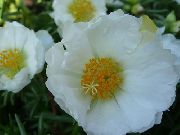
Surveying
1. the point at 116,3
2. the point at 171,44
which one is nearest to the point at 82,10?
the point at 116,3

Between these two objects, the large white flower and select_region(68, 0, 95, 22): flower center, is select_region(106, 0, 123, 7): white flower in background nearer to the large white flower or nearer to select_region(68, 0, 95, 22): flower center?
select_region(68, 0, 95, 22): flower center

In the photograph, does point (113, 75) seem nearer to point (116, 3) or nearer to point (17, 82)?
point (17, 82)

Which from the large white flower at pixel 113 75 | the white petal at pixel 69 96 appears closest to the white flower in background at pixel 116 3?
the large white flower at pixel 113 75

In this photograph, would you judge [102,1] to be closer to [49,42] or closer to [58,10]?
[58,10]

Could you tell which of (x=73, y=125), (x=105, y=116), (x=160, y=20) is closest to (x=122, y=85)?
(x=105, y=116)

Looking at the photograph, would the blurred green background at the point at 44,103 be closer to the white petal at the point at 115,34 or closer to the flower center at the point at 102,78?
the flower center at the point at 102,78

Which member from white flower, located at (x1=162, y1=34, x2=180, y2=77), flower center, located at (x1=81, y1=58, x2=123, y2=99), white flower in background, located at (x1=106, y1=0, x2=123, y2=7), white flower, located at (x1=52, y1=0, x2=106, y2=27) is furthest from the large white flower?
white flower in background, located at (x1=106, y1=0, x2=123, y2=7)
